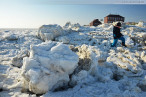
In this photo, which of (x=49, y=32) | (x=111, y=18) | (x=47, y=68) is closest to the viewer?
(x=47, y=68)

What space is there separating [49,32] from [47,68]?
6691mm

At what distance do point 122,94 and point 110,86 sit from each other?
0.37 m

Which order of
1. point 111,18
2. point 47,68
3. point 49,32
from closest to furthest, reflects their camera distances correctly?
point 47,68 → point 49,32 → point 111,18

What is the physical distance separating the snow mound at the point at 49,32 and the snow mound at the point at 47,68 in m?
5.95

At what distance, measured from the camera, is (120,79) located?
379 cm

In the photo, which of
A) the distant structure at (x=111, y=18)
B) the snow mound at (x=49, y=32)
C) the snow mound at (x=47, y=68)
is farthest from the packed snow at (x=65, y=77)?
the distant structure at (x=111, y=18)

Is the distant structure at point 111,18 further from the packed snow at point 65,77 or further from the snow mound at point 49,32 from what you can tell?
the packed snow at point 65,77

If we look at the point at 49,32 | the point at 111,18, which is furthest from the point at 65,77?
the point at 111,18

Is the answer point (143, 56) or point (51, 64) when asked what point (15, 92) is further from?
point (143, 56)

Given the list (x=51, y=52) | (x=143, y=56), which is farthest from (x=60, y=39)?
(x=51, y=52)

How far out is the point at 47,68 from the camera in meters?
3.18

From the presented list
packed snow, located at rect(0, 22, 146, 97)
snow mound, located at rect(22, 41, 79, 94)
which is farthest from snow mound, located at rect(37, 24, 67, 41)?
snow mound, located at rect(22, 41, 79, 94)

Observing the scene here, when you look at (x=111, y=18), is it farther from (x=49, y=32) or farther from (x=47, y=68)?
(x=47, y=68)

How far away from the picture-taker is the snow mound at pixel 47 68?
2.97m
